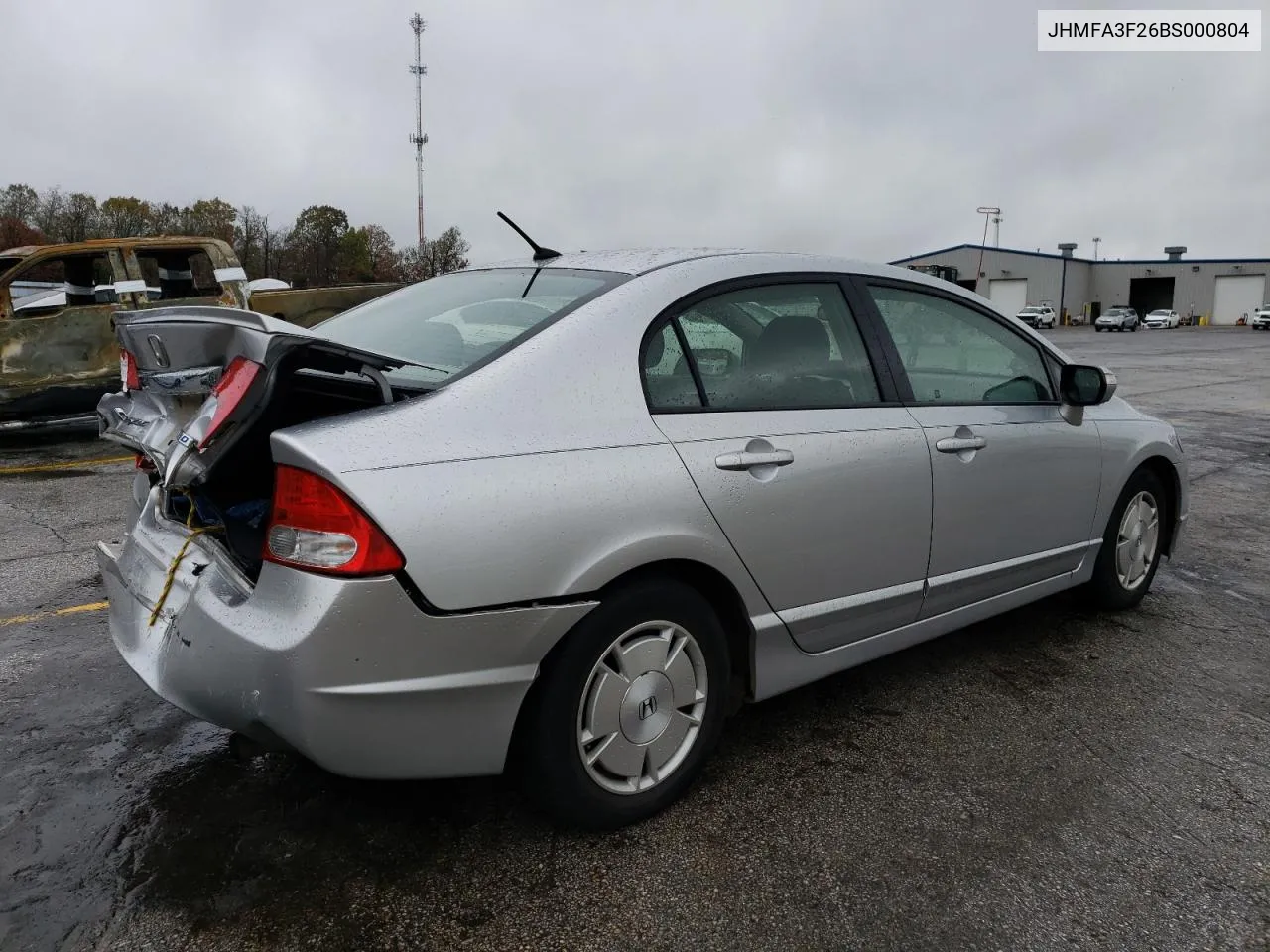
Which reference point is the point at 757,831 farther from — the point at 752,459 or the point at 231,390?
the point at 231,390

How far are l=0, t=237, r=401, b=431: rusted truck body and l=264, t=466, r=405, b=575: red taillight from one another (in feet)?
23.3

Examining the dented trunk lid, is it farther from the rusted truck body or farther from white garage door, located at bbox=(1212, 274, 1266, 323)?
white garage door, located at bbox=(1212, 274, 1266, 323)

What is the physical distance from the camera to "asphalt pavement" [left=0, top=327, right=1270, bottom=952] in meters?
2.12

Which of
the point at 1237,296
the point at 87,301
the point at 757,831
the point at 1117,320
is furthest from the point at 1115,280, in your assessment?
the point at 757,831

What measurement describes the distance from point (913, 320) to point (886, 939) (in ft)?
6.76

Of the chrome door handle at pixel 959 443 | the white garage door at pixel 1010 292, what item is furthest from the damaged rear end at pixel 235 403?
the white garage door at pixel 1010 292

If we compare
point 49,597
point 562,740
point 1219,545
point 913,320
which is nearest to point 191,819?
point 562,740

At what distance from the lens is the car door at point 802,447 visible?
2.54 meters

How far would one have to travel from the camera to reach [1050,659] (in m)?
3.69

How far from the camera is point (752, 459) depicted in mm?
2564

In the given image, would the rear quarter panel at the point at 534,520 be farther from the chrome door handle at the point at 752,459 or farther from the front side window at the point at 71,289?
the front side window at the point at 71,289

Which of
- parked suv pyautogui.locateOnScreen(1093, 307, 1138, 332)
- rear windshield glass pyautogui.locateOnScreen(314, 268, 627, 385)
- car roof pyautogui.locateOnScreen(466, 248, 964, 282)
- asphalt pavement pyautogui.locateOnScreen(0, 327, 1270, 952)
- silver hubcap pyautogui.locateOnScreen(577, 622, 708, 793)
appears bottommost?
asphalt pavement pyautogui.locateOnScreen(0, 327, 1270, 952)

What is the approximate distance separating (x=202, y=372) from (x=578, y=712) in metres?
1.26


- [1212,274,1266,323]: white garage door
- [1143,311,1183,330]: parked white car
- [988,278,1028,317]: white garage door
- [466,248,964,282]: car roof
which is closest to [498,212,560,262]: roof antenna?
[466,248,964,282]: car roof
